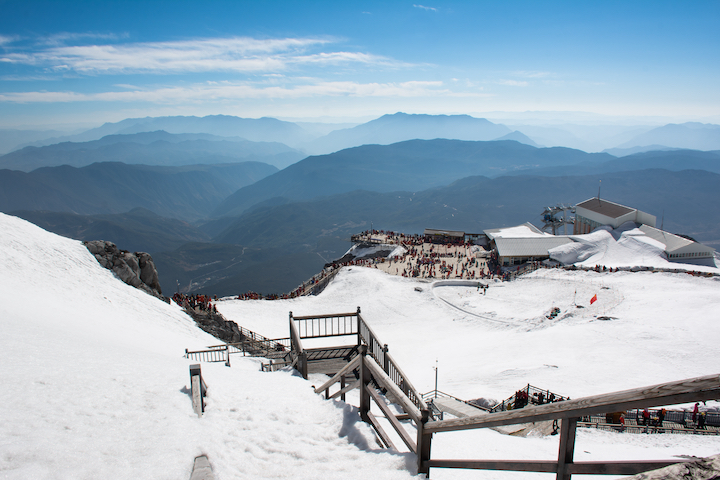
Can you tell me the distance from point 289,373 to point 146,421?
155 inches

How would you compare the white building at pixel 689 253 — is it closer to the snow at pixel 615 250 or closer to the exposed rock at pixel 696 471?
the snow at pixel 615 250

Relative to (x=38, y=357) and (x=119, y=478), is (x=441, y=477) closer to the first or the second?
(x=119, y=478)

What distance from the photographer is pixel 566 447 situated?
8.00 feet

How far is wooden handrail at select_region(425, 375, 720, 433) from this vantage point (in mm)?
1794

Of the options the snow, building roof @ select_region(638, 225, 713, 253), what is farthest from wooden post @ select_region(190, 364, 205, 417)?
building roof @ select_region(638, 225, 713, 253)

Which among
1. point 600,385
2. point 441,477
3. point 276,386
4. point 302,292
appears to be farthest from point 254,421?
point 302,292

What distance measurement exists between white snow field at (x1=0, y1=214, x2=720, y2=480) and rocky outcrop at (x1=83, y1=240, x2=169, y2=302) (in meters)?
0.92

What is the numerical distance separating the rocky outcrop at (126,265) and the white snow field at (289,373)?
922mm

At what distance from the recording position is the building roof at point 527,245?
42.7 m

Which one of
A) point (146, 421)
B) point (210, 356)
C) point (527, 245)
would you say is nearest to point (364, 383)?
point (146, 421)

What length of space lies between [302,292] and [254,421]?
32.4 m

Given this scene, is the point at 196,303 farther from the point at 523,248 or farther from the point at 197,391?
the point at 523,248

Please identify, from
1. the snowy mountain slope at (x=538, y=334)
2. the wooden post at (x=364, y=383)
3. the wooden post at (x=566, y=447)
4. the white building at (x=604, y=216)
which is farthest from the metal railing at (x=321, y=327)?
the white building at (x=604, y=216)

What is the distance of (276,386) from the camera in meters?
7.30
